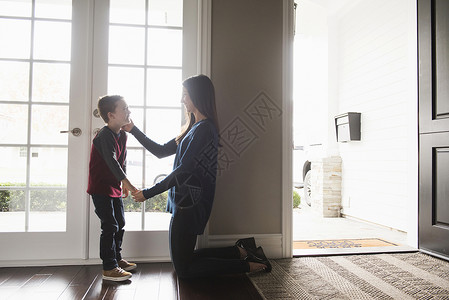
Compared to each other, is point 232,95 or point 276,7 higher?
point 276,7

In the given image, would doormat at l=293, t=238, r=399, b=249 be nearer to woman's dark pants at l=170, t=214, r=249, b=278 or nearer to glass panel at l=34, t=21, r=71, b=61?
woman's dark pants at l=170, t=214, r=249, b=278

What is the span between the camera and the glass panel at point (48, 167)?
2.33 meters

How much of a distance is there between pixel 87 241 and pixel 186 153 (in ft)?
3.47

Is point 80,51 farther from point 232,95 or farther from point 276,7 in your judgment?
point 276,7

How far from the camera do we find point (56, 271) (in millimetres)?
2160

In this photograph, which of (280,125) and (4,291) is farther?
(280,125)

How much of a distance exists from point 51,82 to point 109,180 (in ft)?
3.03

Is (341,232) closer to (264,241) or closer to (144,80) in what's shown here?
(264,241)

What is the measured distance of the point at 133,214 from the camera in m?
2.41

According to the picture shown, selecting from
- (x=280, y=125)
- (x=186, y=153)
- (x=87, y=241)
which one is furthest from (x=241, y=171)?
(x=87, y=241)

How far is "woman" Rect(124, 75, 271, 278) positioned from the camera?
1931 mm

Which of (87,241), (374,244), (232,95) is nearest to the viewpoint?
(87,241)

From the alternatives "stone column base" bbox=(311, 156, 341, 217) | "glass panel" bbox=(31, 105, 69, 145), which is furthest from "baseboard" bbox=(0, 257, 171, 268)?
"stone column base" bbox=(311, 156, 341, 217)

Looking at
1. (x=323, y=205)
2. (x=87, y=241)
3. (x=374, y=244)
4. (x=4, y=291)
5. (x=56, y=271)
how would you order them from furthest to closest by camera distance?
(x=323, y=205) → (x=374, y=244) → (x=87, y=241) → (x=56, y=271) → (x=4, y=291)
